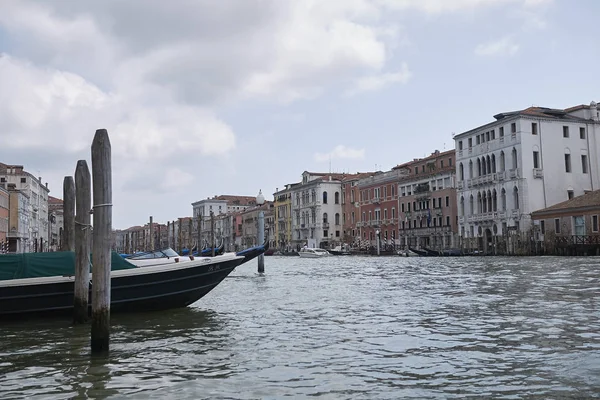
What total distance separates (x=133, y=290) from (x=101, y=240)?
13.5 feet

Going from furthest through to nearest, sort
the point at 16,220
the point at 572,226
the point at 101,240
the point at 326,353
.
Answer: the point at 16,220, the point at 572,226, the point at 326,353, the point at 101,240

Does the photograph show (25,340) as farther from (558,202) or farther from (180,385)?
(558,202)

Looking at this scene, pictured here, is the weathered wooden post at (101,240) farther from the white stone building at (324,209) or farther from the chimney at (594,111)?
the white stone building at (324,209)

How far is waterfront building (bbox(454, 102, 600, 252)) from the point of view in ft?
152

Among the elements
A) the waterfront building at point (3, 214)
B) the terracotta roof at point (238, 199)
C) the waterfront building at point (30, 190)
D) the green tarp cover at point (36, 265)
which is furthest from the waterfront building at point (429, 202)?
the terracotta roof at point (238, 199)

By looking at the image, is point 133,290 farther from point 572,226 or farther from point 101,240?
point 572,226

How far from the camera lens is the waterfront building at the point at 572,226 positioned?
3950cm

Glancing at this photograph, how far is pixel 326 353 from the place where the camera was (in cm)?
737

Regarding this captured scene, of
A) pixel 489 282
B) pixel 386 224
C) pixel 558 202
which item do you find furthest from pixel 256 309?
pixel 386 224

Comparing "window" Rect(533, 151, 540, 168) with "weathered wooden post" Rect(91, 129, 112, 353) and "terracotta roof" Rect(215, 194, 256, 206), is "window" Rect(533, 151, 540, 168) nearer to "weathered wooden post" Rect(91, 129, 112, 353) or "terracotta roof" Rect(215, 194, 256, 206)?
"weathered wooden post" Rect(91, 129, 112, 353)

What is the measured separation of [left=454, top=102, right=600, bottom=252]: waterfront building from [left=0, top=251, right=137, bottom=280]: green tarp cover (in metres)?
37.6

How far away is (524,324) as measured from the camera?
30.4ft

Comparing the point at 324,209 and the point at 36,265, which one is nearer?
the point at 36,265

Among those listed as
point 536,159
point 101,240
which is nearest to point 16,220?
point 536,159
